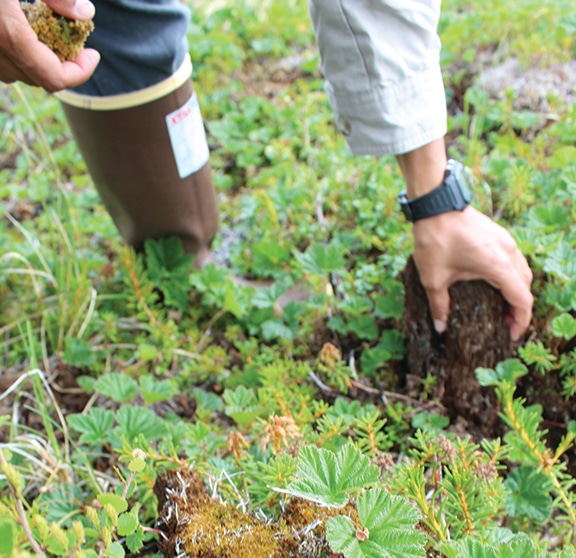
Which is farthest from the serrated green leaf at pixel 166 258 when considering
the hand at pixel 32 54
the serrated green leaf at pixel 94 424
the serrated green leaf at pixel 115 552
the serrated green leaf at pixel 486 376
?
the serrated green leaf at pixel 115 552

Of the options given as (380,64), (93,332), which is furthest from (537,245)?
(93,332)

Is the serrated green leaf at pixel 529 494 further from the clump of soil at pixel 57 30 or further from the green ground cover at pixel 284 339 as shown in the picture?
the clump of soil at pixel 57 30

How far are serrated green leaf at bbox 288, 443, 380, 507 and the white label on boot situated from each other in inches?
51.1

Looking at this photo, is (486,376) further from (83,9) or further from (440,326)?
(83,9)

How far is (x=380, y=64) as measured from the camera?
130 centimetres

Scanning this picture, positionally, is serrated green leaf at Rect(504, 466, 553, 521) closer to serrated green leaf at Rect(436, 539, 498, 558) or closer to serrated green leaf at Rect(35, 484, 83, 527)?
serrated green leaf at Rect(436, 539, 498, 558)

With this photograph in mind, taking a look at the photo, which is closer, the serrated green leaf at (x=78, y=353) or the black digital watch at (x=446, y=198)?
the black digital watch at (x=446, y=198)

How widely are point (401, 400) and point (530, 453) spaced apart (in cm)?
45

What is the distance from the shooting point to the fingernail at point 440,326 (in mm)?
1550

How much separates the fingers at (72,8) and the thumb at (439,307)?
106 cm

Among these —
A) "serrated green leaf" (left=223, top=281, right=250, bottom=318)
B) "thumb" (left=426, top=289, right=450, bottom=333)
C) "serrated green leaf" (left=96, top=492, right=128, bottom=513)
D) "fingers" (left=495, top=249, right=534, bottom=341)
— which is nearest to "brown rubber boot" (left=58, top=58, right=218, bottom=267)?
"serrated green leaf" (left=223, top=281, right=250, bottom=318)

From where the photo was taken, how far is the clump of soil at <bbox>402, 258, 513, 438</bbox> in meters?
1.47

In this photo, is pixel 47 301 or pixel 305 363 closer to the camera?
pixel 305 363

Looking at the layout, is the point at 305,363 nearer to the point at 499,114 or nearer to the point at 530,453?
the point at 530,453
